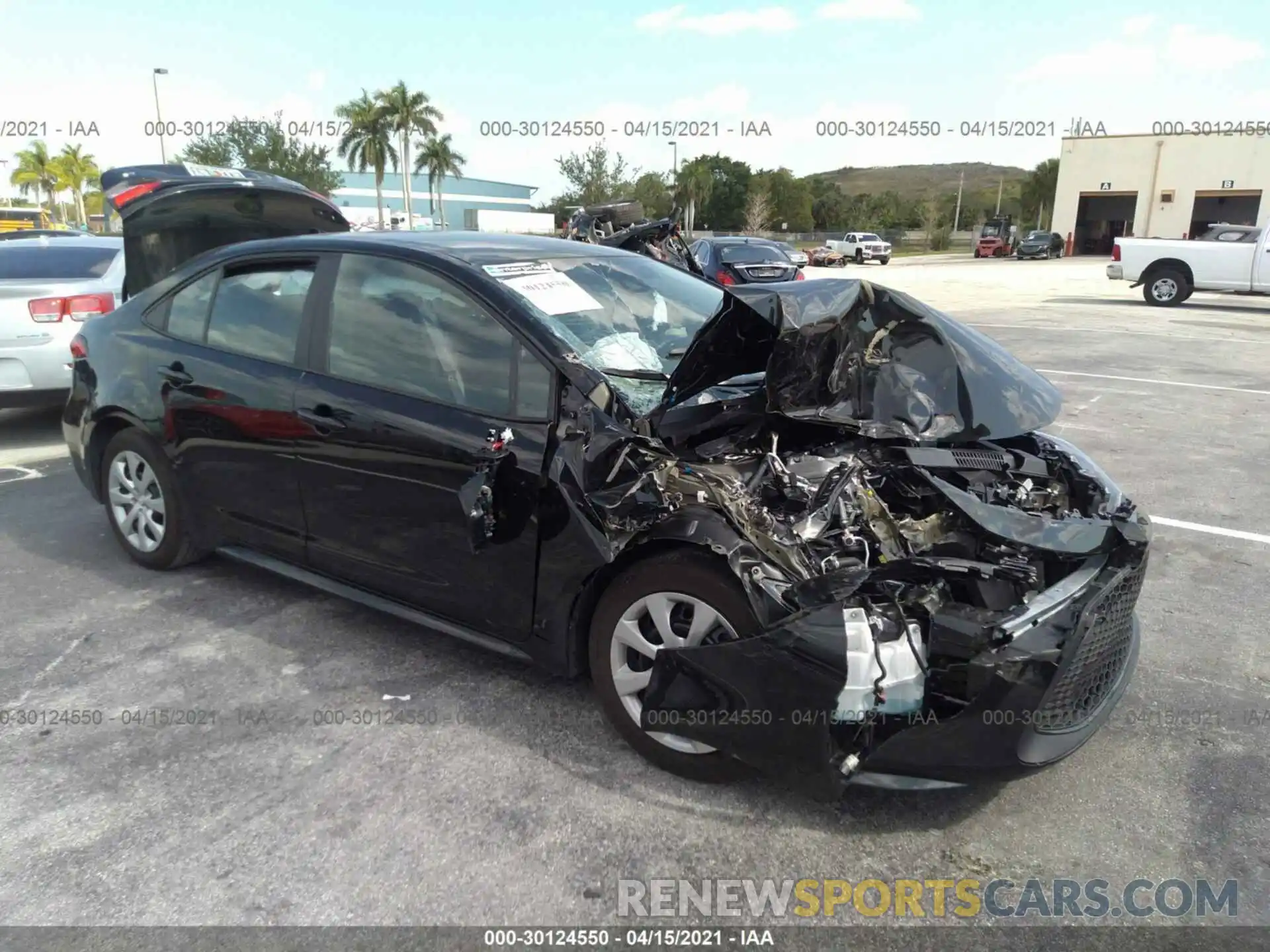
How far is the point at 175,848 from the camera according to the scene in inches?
101

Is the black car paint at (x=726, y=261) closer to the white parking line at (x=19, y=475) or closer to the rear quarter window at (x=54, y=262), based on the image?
Answer: the rear quarter window at (x=54, y=262)

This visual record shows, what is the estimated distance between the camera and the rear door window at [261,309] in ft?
12.4

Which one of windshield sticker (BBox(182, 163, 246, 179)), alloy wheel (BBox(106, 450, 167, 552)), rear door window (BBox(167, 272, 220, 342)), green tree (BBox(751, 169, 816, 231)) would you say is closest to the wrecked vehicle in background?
rear door window (BBox(167, 272, 220, 342))

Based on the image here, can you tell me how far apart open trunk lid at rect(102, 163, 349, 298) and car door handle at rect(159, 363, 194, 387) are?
2376mm

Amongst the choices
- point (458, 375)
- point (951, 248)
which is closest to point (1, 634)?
point (458, 375)

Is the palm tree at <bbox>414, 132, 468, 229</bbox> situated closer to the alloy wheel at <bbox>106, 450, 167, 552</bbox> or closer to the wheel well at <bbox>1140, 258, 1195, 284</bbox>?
the wheel well at <bbox>1140, 258, 1195, 284</bbox>

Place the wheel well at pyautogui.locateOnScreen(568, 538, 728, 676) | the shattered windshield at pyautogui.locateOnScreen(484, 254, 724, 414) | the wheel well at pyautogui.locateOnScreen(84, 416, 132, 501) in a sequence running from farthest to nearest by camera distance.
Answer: the wheel well at pyautogui.locateOnScreen(84, 416, 132, 501) → the shattered windshield at pyautogui.locateOnScreen(484, 254, 724, 414) → the wheel well at pyautogui.locateOnScreen(568, 538, 728, 676)

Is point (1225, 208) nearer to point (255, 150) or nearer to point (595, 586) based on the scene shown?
point (255, 150)

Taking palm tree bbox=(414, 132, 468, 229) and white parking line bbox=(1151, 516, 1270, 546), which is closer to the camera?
white parking line bbox=(1151, 516, 1270, 546)

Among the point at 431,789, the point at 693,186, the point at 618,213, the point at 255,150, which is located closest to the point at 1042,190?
the point at 693,186

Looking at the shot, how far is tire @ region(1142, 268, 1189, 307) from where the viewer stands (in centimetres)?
1795

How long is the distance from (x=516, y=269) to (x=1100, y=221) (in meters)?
60.3

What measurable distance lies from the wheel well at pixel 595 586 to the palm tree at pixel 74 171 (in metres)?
77.5

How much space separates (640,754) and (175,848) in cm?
138
